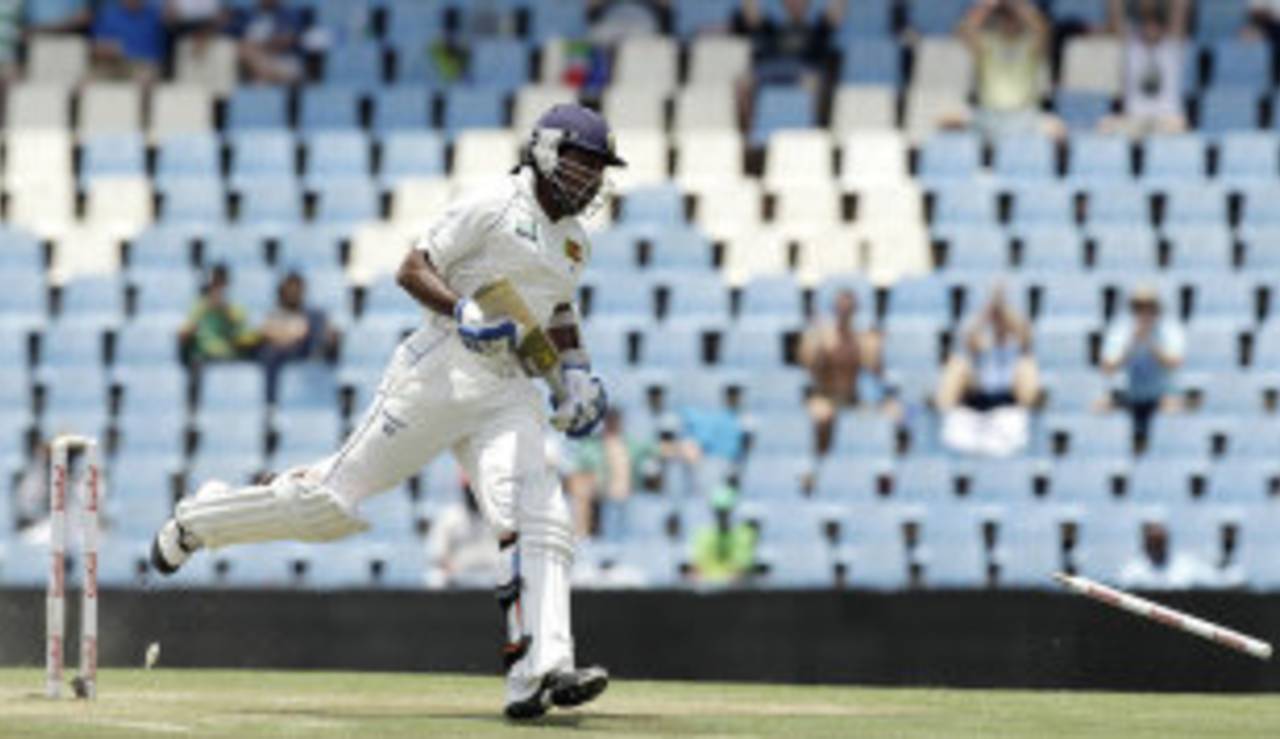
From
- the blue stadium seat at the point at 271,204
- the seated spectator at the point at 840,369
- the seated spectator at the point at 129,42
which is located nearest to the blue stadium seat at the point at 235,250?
the blue stadium seat at the point at 271,204

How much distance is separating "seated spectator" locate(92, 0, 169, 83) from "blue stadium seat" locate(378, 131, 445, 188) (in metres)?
2.02

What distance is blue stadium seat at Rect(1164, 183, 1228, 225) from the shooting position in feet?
63.6

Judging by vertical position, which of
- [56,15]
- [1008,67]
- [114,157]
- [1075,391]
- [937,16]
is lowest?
[1075,391]

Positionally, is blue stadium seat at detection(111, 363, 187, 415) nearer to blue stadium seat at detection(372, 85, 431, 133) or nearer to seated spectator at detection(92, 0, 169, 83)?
blue stadium seat at detection(372, 85, 431, 133)

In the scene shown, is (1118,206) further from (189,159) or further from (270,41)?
(189,159)

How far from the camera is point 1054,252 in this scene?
19156mm

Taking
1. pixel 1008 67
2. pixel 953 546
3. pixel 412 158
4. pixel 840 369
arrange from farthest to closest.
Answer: pixel 412 158, pixel 1008 67, pixel 840 369, pixel 953 546

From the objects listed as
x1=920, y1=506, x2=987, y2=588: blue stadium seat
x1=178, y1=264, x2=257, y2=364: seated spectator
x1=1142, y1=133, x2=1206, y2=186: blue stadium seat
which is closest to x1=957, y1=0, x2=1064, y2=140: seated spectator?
x1=1142, y1=133, x2=1206, y2=186: blue stadium seat

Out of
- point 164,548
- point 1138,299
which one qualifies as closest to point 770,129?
point 1138,299

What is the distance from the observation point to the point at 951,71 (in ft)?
67.0

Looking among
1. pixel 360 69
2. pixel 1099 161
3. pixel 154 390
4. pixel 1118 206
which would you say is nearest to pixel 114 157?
pixel 360 69

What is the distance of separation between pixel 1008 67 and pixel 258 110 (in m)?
4.83

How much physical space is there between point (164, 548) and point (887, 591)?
403 centimetres

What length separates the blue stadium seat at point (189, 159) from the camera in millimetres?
20609
